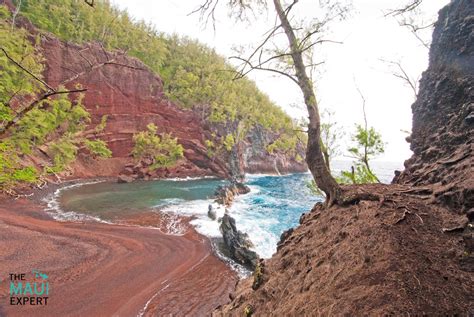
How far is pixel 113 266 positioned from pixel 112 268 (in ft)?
0.50

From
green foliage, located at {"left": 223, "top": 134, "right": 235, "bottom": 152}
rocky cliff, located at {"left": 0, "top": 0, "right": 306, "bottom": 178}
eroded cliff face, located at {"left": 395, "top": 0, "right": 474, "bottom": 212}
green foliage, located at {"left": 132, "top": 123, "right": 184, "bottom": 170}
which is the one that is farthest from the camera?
green foliage, located at {"left": 223, "top": 134, "right": 235, "bottom": 152}

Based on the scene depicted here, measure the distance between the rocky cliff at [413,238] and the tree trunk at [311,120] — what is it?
0.53m

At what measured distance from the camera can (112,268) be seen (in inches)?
348

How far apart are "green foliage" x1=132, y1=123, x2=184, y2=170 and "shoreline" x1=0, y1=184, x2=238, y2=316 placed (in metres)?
26.6

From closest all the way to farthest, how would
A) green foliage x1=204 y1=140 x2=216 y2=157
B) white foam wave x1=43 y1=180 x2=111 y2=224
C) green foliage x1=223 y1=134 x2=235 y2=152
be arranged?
1. white foam wave x1=43 y1=180 x2=111 y2=224
2. green foliage x1=204 y1=140 x2=216 y2=157
3. green foliage x1=223 y1=134 x2=235 y2=152

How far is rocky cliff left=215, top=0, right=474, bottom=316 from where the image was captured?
104 inches

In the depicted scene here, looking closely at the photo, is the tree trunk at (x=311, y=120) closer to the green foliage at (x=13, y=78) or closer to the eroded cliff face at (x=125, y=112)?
the green foliage at (x=13, y=78)

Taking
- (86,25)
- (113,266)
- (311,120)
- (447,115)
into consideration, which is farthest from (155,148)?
(447,115)

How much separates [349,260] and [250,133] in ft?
196

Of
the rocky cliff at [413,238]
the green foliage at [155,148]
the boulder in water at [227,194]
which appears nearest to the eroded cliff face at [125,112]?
the green foliage at [155,148]

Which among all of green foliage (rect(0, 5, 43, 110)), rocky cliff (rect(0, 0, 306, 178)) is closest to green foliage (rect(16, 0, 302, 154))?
rocky cliff (rect(0, 0, 306, 178))

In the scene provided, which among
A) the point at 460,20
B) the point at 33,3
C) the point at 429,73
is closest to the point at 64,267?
the point at 429,73

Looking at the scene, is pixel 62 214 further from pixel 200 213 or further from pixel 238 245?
pixel 238 245

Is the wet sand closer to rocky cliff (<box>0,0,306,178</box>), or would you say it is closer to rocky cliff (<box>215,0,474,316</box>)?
rocky cliff (<box>215,0,474,316</box>)
